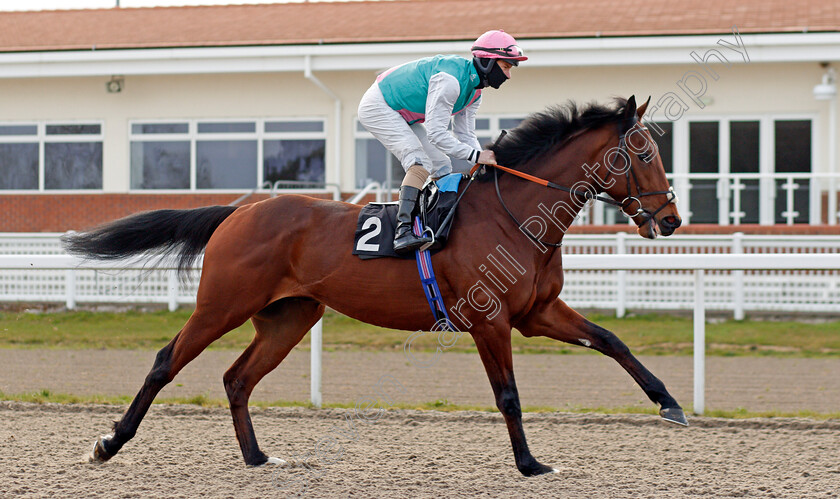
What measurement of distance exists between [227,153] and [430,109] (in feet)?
30.9

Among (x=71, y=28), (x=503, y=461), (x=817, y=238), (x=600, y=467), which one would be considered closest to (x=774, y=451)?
(x=600, y=467)

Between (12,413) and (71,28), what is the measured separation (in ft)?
37.0

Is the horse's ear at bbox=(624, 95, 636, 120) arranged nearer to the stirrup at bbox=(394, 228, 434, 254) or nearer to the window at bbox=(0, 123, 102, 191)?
the stirrup at bbox=(394, 228, 434, 254)

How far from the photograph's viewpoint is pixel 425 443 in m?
4.65

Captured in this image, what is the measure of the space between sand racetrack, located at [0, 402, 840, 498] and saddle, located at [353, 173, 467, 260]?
101 centimetres

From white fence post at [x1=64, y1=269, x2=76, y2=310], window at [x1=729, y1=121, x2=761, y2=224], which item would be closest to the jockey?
white fence post at [x1=64, y1=269, x2=76, y2=310]

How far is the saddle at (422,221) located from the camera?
4020 mm

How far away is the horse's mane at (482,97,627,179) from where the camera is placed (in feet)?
13.6

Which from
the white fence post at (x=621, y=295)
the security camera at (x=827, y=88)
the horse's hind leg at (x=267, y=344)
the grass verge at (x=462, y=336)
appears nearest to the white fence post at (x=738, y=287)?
the grass verge at (x=462, y=336)

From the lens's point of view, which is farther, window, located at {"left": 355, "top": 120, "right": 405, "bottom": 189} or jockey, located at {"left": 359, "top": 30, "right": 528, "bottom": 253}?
window, located at {"left": 355, "top": 120, "right": 405, "bottom": 189}

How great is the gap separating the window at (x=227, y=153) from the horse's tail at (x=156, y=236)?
802 centimetres

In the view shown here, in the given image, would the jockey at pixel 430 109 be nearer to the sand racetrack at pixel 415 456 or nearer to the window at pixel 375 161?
the sand racetrack at pixel 415 456

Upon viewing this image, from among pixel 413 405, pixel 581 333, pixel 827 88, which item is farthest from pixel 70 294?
pixel 827 88

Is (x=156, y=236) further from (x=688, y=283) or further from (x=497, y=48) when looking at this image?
(x=688, y=283)
